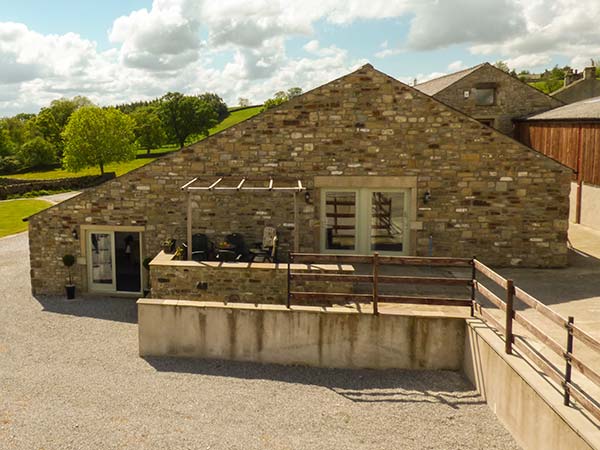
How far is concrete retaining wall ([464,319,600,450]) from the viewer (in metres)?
6.03

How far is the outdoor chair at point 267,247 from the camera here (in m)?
13.6

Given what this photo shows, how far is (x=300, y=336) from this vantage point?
10438 mm

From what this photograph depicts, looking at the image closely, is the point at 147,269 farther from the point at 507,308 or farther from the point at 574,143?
the point at 574,143

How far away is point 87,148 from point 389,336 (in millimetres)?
52594

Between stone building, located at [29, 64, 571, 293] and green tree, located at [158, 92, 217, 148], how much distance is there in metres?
65.2

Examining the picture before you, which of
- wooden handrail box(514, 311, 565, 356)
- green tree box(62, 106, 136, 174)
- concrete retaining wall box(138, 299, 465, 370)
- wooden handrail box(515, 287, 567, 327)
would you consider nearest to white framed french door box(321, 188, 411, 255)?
concrete retaining wall box(138, 299, 465, 370)

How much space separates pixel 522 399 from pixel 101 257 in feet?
41.4

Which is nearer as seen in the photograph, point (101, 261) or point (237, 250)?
point (237, 250)

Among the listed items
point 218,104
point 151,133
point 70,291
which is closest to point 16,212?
point 70,291

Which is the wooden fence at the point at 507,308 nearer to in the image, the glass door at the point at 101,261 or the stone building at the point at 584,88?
the glass door at the point at 101,261

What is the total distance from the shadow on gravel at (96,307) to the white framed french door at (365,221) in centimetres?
578

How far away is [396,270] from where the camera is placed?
558 inches

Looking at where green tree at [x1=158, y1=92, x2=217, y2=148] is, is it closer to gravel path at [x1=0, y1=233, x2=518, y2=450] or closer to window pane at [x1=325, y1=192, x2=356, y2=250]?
window pane at [x1=325, y1=192, x2=356, y2=250]

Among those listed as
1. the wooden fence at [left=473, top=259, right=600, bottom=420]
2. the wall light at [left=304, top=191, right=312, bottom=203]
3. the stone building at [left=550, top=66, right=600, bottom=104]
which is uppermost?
the stone building at [left=550, top=66, right=600, bottom=104]
